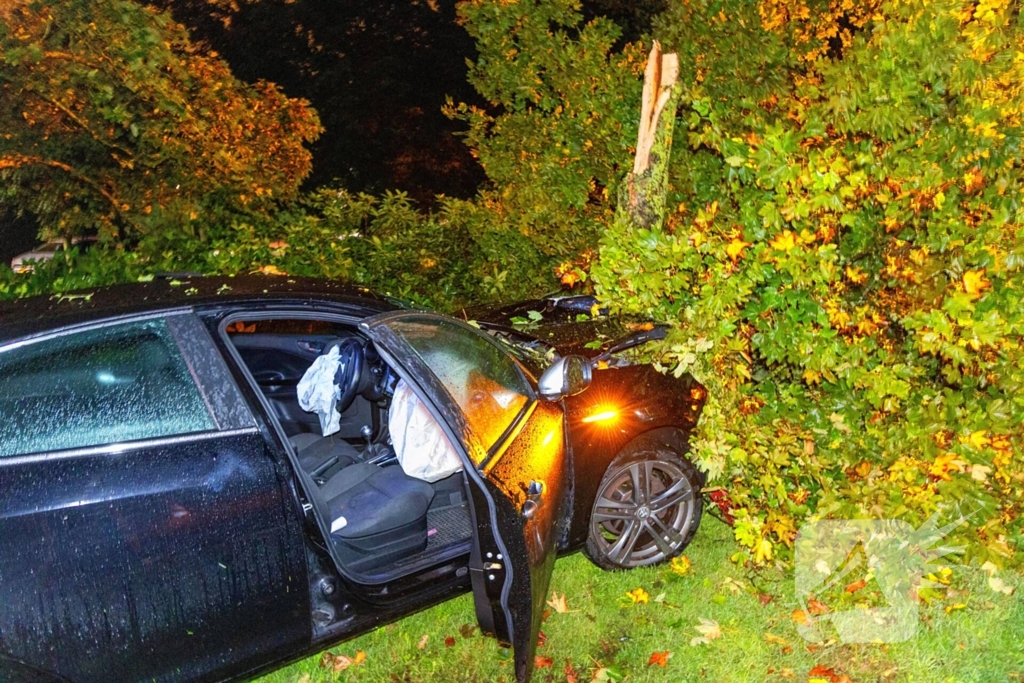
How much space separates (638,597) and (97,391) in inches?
107

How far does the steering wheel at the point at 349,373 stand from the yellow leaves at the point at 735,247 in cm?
199

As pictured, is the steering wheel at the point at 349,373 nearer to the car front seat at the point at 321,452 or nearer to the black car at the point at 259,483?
the black car at the point at 259,483

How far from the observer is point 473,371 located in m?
3.29

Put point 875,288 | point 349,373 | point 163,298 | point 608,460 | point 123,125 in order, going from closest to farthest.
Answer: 1. point 163,298
2. point 349,373
3. point 608,460
4. point 875,288
5. point 123,125

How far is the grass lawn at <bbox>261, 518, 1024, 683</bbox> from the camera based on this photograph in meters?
3.39

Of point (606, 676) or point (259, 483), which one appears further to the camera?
point (606, 676)

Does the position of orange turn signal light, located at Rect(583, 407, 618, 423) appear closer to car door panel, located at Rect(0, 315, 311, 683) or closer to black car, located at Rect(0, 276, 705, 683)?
black car, located at Rect(0, 276, 705, 683)

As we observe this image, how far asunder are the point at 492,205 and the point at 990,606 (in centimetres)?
581

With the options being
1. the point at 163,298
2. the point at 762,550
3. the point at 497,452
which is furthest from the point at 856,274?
the point at 163,298

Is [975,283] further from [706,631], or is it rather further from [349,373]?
[349,373]

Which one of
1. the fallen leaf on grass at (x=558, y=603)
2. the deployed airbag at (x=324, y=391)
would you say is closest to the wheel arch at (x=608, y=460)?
the fallen leaf on grass at (x=558, y=603)

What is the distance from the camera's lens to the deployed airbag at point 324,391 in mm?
3719

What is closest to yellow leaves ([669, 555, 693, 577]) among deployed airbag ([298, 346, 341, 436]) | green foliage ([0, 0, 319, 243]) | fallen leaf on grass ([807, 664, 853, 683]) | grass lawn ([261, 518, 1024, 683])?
grass lawn ([261, 518, 1024, 683])

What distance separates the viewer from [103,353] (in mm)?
2512
